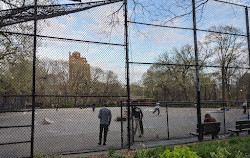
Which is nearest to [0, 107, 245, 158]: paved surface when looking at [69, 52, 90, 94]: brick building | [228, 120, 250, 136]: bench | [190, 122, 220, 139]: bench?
[190, 122, 220, 139]: bench

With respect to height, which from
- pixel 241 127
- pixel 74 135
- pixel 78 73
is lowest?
pixel 74 135

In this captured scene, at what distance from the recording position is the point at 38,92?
5516 mm

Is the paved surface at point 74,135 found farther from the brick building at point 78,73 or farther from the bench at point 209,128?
the brick building at point 78,73

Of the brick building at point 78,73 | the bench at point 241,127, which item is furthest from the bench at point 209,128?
the brick building at point 78,73

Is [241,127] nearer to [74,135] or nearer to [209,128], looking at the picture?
[209,128]

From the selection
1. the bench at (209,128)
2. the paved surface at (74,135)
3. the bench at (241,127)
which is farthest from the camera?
the bench at (241,127)

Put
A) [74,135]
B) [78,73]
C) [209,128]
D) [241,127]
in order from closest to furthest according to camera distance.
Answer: [78,73]
[209,128]
[241,127]
[74,135]

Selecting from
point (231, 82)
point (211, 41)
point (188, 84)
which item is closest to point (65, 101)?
point (211, 41)

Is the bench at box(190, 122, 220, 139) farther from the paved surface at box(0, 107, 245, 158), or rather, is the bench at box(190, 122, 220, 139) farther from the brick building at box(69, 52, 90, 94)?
the brick building at box(69, 52, 90, 94)

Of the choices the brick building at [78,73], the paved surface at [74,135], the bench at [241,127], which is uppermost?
the brick building at [78,73]

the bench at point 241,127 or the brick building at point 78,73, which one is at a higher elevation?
the brick building at point 78,73

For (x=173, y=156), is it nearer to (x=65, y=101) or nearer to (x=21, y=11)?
(x=65, y=101)

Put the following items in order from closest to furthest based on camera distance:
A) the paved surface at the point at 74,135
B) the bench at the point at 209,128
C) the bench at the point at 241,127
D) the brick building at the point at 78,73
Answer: the brick building at the point at 78,73
the paved surface at the point at 74,135
the bench at the point at 209,128
the bench at the point at 241,127

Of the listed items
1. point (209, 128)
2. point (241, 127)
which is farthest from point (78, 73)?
point (241, 127)
